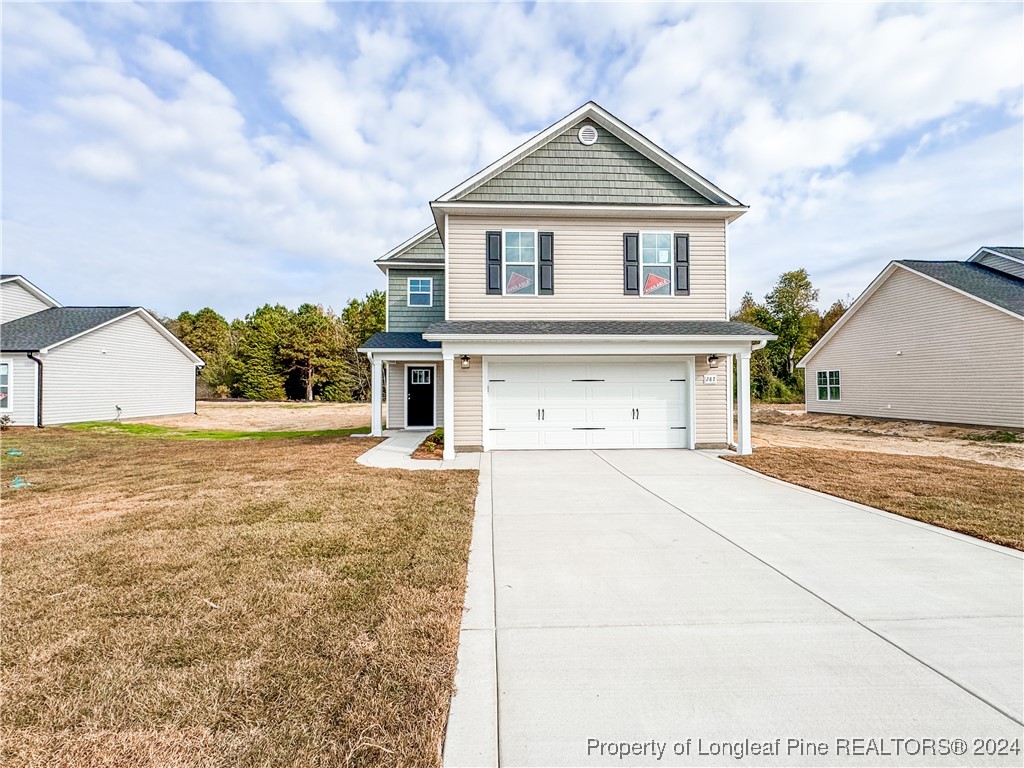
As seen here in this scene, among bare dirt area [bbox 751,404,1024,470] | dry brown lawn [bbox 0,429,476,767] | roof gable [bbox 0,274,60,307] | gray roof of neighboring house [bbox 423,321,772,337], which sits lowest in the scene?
dry brown lawn [bbox 0,429,476,767]

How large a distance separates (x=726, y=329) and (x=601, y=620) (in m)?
8.81

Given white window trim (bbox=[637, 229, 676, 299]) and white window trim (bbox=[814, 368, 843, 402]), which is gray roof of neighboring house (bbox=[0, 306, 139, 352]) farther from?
white window trim (bbox=[814, 368, 843, 402])

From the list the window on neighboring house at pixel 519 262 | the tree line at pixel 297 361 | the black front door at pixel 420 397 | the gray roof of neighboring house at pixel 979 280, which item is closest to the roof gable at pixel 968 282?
the gray roof of neighboring house at pixel 979 280

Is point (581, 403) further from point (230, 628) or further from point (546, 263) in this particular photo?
point (230, 628)

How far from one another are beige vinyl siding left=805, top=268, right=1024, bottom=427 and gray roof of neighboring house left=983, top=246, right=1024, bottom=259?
4.71 m

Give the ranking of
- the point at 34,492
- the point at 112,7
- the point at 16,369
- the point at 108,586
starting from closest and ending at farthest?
the point at 108,586, the point at 34,492, the point at 112,7, the point at 16,369

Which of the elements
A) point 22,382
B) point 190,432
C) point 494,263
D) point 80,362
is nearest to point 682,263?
point 494,263

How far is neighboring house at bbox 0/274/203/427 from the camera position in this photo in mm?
16547

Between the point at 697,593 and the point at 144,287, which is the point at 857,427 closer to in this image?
the point at 697,593

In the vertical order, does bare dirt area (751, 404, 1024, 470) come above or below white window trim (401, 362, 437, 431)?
below

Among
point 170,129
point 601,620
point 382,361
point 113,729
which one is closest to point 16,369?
point 170,129

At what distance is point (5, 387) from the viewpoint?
16547 mm

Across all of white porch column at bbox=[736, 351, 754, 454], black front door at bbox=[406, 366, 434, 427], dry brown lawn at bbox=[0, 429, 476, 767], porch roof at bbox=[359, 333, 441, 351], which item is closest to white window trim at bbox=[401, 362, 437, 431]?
black front door at bbox=[406, 366, 434, 427]

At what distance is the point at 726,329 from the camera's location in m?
10.4
